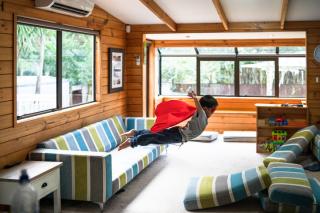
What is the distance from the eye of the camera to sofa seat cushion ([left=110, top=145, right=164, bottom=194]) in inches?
197

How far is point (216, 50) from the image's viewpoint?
10.2 meters

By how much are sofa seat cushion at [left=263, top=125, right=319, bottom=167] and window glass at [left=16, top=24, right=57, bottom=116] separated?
9.76 feet

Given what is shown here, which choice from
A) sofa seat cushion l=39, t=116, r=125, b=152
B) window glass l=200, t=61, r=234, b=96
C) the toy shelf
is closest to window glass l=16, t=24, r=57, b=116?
sofa seat cushion l=39, t=116, r=125, b=152

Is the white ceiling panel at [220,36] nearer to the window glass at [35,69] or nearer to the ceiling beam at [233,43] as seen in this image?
the ceiling beam at [233,43]

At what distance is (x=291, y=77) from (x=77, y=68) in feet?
18.0

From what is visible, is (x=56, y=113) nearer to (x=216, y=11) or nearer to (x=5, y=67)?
(x=5, y=67)

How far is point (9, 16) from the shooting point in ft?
14.9

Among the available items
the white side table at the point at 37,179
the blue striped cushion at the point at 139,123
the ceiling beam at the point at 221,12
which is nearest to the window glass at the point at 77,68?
the blue striped cushion at the point at 139,123

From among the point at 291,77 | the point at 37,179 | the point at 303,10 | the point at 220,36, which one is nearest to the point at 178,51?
the point at 220,36

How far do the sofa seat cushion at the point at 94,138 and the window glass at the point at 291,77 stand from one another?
448cm

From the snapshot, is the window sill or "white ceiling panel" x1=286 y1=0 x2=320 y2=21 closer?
the window sill

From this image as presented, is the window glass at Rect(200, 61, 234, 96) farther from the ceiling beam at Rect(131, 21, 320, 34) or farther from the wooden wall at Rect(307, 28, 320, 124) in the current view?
the wooden wall at Rect(307, 28, 320, 124)

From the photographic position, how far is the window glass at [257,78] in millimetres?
10062

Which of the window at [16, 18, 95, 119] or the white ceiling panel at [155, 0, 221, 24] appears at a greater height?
the white ceiling panel at [155, 0, 221, 24]
